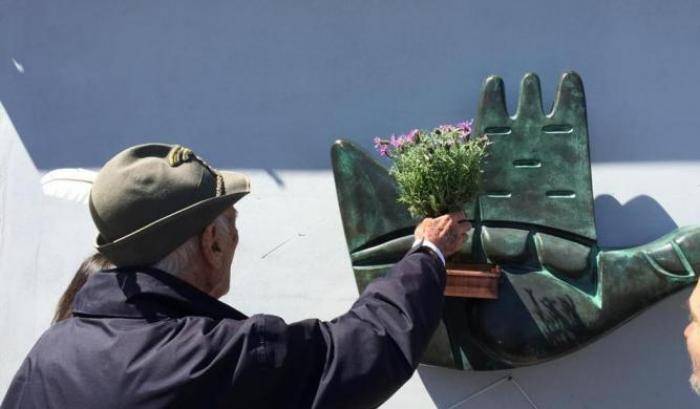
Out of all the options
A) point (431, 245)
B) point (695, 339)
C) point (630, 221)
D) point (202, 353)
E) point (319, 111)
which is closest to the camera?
point (202, 353)

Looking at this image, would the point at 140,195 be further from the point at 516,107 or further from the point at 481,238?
the point at 516,107

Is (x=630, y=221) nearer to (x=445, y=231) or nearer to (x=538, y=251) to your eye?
(x=538, y=251)

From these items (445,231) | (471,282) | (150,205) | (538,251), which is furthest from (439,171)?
(150,205)

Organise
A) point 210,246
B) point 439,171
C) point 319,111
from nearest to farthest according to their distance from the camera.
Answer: point 210,246 → point 439,171 → point 319,111

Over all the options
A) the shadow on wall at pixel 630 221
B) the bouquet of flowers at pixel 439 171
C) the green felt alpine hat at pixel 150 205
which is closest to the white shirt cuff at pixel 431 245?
the bouquet of flowers at pixel 439 171

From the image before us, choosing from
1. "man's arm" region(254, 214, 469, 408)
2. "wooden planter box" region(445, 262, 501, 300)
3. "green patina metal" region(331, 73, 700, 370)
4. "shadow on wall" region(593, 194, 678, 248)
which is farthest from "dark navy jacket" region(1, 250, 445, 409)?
"shadow on wall" region(593, 194, 678, 248)

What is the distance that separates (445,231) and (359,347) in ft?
1.66

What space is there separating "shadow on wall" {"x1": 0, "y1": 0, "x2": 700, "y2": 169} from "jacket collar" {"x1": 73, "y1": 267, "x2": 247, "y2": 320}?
3.89 ft

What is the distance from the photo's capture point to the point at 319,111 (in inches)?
97.6

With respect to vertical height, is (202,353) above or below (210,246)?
below

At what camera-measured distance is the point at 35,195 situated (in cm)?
277

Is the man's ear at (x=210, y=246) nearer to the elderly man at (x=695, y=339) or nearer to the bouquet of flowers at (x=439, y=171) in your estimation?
the bouquet of flowers at (x=439, y=171)

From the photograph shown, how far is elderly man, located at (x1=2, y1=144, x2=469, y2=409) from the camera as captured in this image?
1.22 meters

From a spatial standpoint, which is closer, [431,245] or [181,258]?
[181,258]
